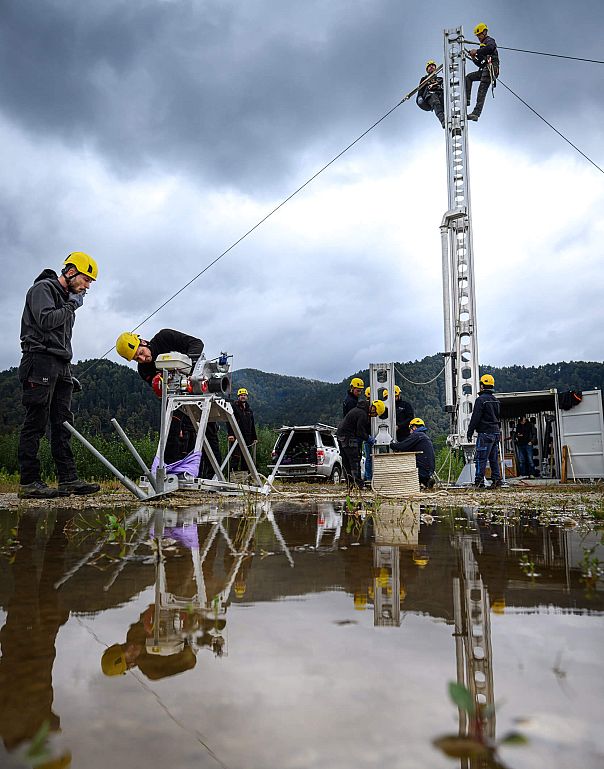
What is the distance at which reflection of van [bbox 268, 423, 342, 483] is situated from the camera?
630 inches

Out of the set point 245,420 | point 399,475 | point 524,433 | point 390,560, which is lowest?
point 390,560

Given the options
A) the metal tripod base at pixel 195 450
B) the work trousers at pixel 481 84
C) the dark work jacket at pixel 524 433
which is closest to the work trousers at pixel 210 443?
the metal tripod base at pixel 195 450

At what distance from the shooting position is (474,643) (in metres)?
1.26

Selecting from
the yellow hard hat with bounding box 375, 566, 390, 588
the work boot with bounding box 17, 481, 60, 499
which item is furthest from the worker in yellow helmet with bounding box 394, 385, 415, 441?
the yellow hard hat with bounding box 375, 566, 390, 588

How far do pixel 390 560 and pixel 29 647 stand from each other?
4.81 ft

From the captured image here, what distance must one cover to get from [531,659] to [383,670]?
31cm

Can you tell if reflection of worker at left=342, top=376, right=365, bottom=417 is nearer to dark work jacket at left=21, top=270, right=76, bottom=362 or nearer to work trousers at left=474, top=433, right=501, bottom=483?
work trousers at left=474, top=433, right=501, bottom=483

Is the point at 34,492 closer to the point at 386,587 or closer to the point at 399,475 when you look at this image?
the point at 399,475

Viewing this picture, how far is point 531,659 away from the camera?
3.77ft

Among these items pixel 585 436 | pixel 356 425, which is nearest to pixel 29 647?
pixel 356 425

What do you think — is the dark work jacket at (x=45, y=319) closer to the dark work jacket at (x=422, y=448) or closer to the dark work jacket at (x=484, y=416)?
the dark work jacket at (x=422, y=448)

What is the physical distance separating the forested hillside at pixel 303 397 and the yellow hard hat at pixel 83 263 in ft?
85.8

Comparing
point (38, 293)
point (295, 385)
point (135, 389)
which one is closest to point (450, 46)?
point (38, 293)

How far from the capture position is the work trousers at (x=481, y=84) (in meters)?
14.5
